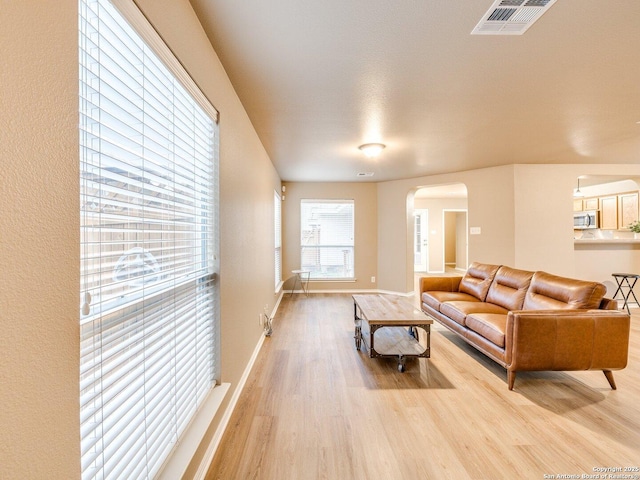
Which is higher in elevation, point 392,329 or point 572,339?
point 572,339

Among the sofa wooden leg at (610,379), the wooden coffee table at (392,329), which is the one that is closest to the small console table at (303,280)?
the wooden coffee table at (392,329)

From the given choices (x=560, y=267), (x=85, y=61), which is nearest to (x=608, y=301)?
(x=560, y=267)

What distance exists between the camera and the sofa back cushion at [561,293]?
2.41 m

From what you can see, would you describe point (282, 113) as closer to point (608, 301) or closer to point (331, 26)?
point (331, 26)

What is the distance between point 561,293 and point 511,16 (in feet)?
7.83

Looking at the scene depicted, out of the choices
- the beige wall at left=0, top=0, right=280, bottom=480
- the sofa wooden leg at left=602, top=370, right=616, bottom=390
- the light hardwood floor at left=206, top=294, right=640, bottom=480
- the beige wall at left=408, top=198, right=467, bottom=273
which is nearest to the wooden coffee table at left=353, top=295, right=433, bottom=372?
the light hardwood floor at left=206, top=294, right=640, bottom=480

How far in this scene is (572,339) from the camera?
7.41ft

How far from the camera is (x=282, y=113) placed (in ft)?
8.57

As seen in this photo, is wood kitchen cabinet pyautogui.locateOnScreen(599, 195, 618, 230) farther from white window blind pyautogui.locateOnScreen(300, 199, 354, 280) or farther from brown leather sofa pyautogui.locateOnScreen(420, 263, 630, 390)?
white window blind pyautogui.locateOnScreen(300, 199, 354, 280)

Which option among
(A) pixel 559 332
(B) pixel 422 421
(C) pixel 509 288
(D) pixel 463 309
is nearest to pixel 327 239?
(D) pixel 463 309

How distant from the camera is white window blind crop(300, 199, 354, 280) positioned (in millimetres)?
6305

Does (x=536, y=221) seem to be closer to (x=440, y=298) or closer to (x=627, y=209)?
(x=440, y=298)

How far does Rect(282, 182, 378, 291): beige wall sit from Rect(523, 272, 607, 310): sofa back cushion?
11.3ft

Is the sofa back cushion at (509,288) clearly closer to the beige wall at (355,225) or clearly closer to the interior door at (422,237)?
the beige wall at (355,225)
